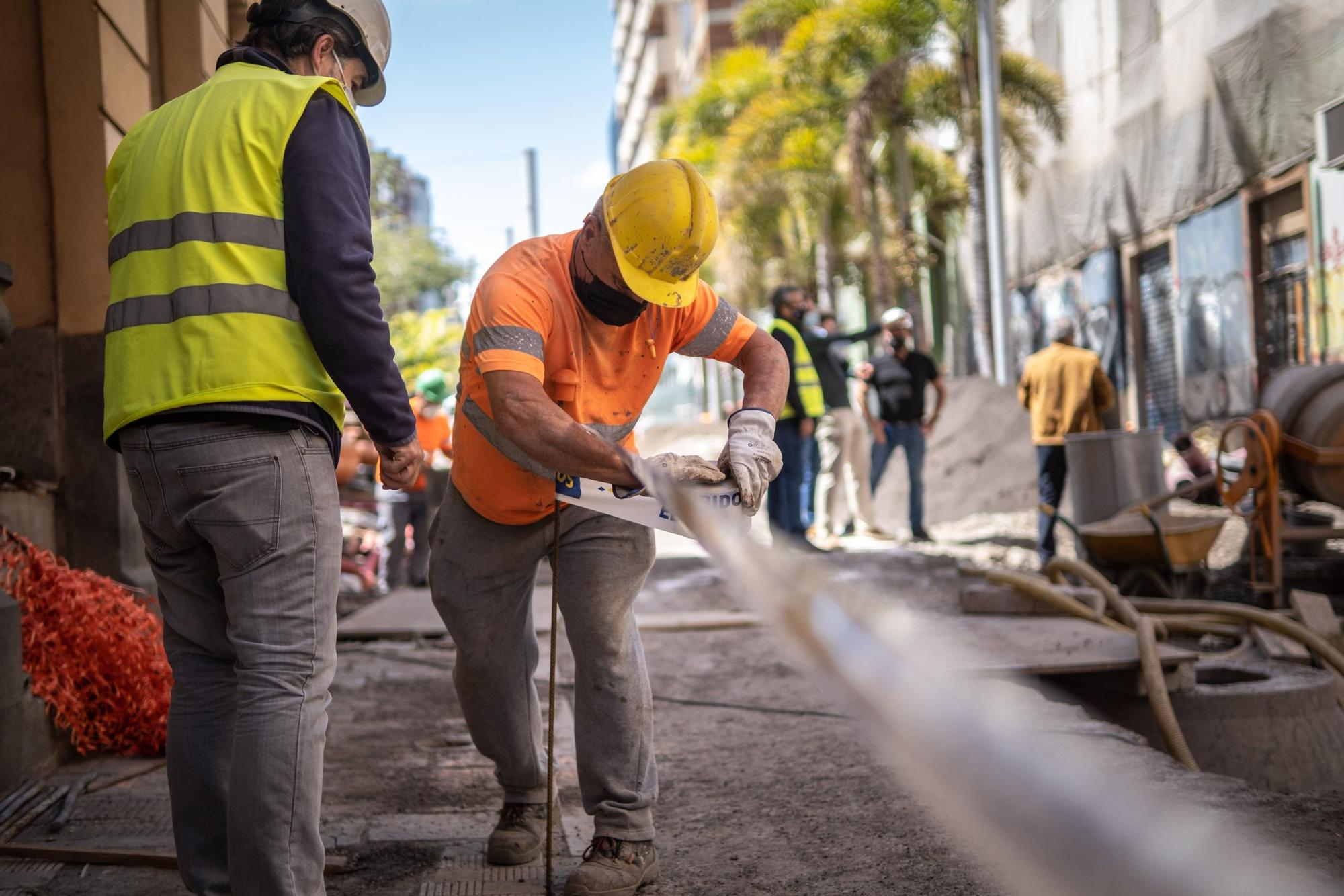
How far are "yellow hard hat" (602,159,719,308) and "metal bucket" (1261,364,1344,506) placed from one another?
6971 millimetres

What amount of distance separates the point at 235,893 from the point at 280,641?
A: 47 cm

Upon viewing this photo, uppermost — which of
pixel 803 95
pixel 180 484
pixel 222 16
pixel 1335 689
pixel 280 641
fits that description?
pixel 803 95

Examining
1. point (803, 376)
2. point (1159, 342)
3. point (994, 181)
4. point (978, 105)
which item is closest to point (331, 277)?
point (803, 376)

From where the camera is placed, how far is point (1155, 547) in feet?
26.9

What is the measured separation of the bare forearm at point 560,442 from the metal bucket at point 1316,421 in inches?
282

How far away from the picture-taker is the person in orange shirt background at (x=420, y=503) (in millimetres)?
11023

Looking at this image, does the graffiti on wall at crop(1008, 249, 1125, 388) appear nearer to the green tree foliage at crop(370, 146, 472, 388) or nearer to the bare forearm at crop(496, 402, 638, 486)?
the bare forearm at crop(496, 402, 638, 486)

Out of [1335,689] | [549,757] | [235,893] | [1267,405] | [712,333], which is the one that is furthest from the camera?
[1267,405]

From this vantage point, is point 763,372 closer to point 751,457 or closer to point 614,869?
point 751,457

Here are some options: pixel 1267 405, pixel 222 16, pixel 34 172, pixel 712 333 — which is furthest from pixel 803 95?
pixel 712 333

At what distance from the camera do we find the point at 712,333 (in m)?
3.28

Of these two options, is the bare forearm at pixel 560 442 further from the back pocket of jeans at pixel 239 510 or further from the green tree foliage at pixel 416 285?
the green tree foliage at pixel 416 285

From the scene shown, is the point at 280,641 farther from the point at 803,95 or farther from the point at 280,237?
the point at 803,95

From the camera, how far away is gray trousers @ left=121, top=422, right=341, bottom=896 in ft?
7.61
